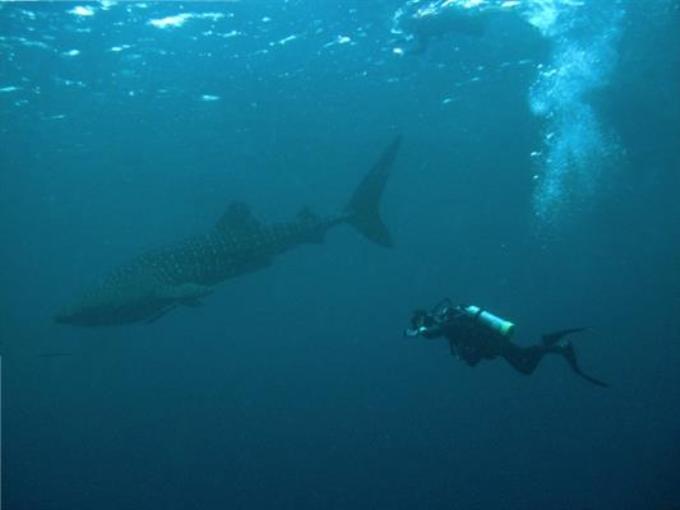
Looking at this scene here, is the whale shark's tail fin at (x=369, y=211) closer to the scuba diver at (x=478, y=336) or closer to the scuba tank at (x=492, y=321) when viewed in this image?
the scuba diver at (x=478, y=336)

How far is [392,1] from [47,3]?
1015 cm

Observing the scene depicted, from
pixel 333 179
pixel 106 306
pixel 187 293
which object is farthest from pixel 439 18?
pixel 333 179

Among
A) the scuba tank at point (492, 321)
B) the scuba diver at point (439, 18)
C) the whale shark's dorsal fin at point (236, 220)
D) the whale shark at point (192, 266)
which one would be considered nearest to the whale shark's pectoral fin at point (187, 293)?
the whale shark at point (192, 266)

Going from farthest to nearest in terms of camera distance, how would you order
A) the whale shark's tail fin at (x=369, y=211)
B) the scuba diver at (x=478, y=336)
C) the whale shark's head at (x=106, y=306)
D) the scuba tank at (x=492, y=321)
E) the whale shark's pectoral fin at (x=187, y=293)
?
the whale shark's tail fin at (x=369, y=211) < the whale shark's head at (x=106, y=306) < the whale shark's pectoral fin at (x=187, y=293) < the scuba diver at (x=478, y=336) < the scuba tank at (x=492, y=321)

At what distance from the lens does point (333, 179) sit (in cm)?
5341

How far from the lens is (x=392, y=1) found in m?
19.4

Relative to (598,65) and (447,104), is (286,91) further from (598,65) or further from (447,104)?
(598,65)

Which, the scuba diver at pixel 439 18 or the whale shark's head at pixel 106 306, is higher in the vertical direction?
the scuba diver at pixel 439 18

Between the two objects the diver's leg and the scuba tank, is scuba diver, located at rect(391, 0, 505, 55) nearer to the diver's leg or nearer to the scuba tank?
the scuba tank

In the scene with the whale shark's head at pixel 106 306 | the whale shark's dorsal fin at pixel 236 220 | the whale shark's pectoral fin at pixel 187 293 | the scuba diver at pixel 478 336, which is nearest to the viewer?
the scuba diver at pixel 478 336

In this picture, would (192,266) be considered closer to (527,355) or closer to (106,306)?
(106,306)

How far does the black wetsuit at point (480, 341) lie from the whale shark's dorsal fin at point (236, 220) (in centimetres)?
627

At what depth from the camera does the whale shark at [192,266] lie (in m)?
12.8

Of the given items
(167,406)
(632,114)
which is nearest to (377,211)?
(632,114)
